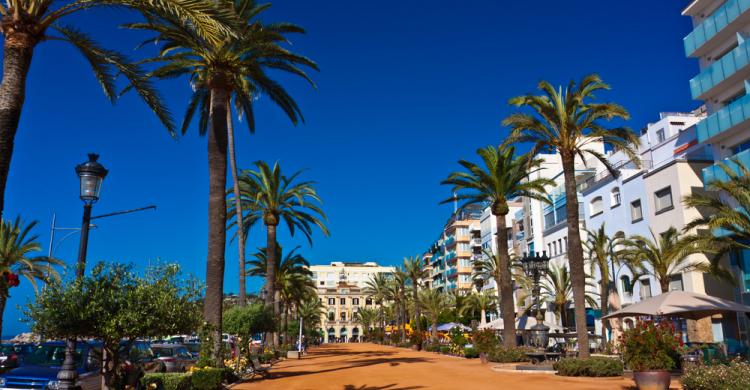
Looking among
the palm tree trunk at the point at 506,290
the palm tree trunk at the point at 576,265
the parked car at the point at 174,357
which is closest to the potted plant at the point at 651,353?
the palm tree trunk at the point at 576,265

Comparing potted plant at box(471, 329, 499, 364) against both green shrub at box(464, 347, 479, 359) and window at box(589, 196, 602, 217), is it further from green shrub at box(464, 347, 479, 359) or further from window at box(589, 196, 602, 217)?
window at box(589, 196, 602, 217)

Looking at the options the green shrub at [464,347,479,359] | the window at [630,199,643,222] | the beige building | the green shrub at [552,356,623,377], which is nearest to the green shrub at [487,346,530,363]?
the green shrub at [464,347,479,359]

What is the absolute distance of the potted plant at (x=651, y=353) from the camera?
642 inches

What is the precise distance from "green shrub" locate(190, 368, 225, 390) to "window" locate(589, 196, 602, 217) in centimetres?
3499

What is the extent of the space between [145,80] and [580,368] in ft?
59.3

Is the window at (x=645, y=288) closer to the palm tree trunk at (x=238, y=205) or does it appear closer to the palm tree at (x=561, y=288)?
the palm tree at (x=561, y=288)

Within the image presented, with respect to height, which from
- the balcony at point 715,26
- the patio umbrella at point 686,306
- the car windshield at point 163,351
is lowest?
the car windshield at point 163,351

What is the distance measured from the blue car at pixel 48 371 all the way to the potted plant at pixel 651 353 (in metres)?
14.1

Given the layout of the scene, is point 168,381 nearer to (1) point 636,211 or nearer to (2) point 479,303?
(1) point 636,211

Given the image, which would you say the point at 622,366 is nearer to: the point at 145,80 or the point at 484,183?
the point at 484,183

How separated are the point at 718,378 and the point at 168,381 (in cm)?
1414

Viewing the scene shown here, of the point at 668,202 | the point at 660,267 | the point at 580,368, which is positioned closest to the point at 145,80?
the point at 580,368

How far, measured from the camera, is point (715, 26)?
32375 mm

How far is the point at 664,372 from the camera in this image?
53.5ft
